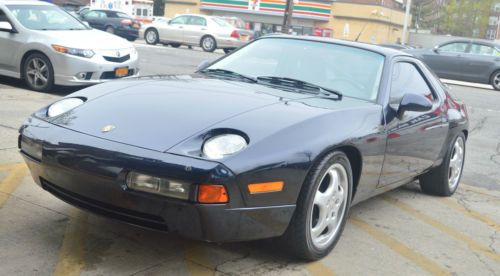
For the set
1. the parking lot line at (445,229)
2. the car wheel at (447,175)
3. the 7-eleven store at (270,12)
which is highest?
the 7-eleven store at (270,12)

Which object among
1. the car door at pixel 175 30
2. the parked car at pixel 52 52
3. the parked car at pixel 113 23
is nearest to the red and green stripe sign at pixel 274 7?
the parked car at pixel 113 23

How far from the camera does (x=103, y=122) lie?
3410mm

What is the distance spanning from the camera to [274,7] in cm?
4972

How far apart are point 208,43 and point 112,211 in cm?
2164

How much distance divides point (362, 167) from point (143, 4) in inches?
1819

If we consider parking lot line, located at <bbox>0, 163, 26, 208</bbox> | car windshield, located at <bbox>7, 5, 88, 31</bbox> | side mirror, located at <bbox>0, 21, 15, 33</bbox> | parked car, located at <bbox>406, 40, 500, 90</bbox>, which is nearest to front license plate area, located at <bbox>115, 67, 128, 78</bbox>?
car windshield, located at <bbox>7, 5, 88, 31</bbox>

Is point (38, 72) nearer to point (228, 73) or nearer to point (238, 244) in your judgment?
point (228, 73)

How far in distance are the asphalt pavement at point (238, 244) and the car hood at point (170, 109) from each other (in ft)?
2.01

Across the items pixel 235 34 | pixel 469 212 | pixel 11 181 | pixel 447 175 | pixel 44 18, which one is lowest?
pixel 469 212

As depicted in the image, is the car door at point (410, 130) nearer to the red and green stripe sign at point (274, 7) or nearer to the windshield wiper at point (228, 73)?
the windshield wiper at point (228, 73)

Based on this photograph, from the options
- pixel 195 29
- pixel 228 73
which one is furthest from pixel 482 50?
pixel 228 73

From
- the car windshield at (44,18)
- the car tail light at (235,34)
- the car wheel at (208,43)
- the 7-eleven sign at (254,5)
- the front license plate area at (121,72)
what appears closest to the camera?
the front license plate area at (121,72)

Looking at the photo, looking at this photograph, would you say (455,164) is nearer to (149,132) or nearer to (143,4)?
(149,132)

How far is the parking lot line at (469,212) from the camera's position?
5.01 metres
